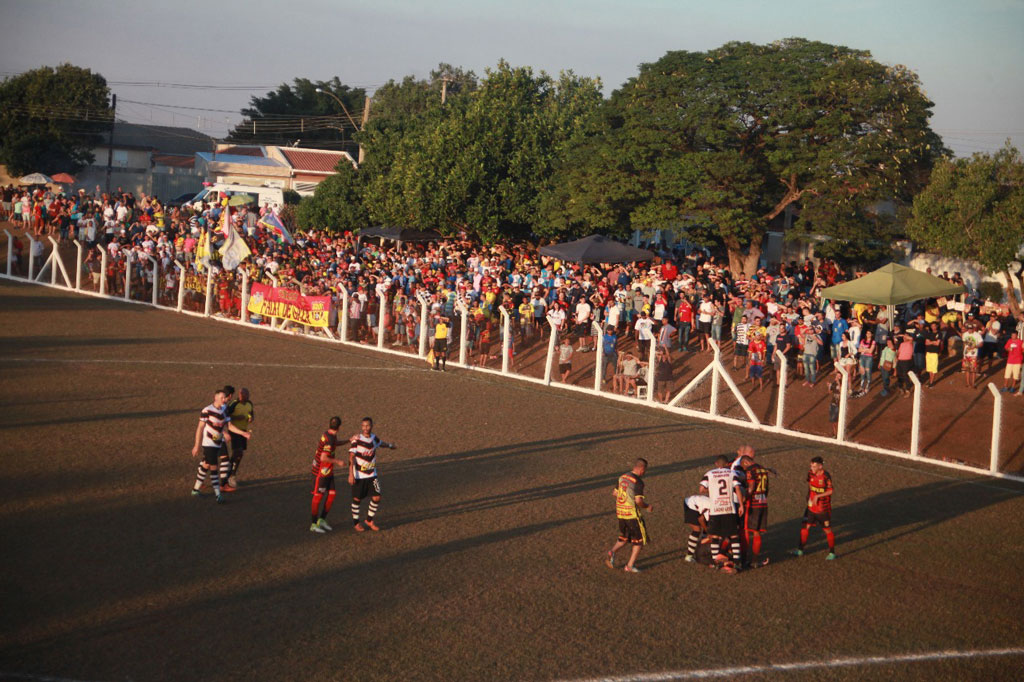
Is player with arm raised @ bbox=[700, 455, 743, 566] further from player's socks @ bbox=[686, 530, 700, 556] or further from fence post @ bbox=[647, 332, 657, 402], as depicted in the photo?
fence post @ bbox=[647, 332, 657, 402]

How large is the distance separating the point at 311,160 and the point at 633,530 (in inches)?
2308

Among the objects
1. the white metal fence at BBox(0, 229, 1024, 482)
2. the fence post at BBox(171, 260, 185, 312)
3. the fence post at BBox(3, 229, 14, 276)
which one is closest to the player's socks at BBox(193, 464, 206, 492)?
the white metal fence at BBox(0, 229, 1024, 482)

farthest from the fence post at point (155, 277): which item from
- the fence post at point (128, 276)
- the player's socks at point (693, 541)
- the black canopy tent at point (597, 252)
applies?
the player's socks at point (693, 541)

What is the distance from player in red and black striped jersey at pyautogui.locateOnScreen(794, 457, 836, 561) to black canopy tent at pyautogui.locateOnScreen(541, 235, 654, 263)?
53.0 feet

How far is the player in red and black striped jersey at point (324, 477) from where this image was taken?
38.2 ft

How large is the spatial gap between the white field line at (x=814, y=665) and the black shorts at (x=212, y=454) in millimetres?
6473

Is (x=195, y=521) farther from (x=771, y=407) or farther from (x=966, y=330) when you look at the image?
(x=966, y=330)

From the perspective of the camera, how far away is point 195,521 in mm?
12000

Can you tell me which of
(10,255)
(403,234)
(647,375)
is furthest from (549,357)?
(10,255)

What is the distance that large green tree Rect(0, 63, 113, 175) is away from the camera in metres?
59.2

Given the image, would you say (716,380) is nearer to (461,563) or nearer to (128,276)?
(461,563)

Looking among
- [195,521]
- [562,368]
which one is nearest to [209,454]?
[195,521]

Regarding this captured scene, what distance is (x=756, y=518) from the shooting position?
1137cm

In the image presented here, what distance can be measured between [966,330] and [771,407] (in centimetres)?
475
